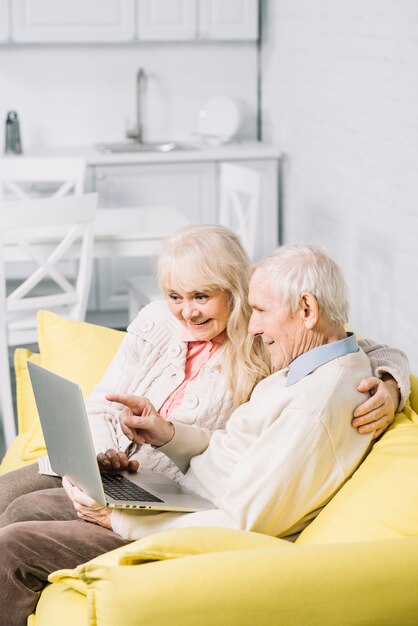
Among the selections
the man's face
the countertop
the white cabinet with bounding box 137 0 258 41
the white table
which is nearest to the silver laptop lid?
the man's face

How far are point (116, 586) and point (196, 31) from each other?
4.58m

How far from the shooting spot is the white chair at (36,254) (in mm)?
3547

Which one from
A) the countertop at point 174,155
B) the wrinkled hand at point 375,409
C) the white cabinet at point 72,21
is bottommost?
the wrinkled hand at point 375,409

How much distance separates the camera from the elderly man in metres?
1.74

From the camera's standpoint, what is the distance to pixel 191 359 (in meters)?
2.28

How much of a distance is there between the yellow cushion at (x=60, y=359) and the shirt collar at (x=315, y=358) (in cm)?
→ 92

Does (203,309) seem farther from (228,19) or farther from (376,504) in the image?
(228,19)

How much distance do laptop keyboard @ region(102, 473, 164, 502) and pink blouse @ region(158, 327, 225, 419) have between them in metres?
0.25

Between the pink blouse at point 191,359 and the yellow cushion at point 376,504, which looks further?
the pink blouse at point 191,359

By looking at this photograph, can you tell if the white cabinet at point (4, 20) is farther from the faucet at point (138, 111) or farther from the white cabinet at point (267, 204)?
the white cabinet at point (267, 204)

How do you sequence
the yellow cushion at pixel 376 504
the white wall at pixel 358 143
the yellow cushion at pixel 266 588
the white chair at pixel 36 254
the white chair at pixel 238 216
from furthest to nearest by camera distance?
the white chair at pixel 238 216, the white wall at pixel 358 143, the white chair at pixel 36 254, the yellow cushion at pixel 376 504, the yellow cushion at pixel 266 588

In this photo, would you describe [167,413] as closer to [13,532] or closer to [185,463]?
[185,463]

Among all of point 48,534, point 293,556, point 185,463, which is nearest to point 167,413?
point 185,463

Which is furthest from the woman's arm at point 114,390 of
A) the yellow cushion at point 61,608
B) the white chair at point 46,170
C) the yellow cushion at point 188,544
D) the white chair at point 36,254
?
the white chair at point 46,170
